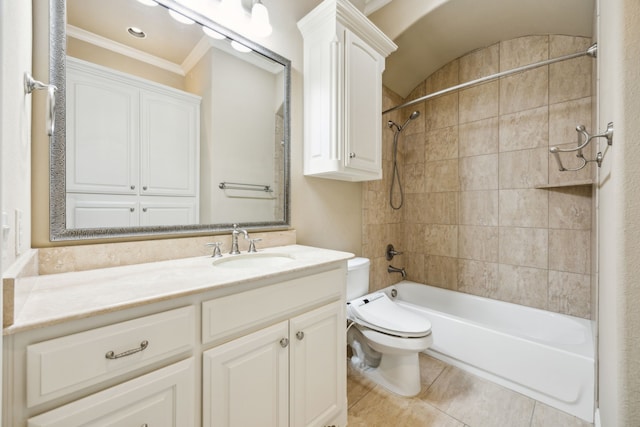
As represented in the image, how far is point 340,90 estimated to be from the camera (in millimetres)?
1620

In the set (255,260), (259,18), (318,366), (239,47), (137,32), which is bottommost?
(318,366)

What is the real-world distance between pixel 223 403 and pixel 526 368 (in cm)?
175

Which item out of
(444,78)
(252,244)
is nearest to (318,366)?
(252,244)

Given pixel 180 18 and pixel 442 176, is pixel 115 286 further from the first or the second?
pixel 442 176

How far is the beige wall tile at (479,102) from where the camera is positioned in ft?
7.52

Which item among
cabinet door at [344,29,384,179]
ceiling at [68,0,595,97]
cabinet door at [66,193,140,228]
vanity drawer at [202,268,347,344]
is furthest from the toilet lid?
ceiling at [68,0,595,97]

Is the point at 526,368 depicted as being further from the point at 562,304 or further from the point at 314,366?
the point at 314,366

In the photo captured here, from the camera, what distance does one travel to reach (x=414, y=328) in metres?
1.57

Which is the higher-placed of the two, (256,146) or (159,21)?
(159,21)

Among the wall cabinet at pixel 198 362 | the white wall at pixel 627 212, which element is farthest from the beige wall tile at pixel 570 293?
the wall cabinet at pixel 198 362

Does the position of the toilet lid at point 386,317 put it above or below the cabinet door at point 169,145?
below

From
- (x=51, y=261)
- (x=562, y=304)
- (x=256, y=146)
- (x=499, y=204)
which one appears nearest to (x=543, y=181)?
(x=499, y=204)

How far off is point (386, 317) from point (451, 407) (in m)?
0.58

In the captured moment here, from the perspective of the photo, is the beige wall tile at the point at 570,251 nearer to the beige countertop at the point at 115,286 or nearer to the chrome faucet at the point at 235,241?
the beige countertop at the point at 115,286
